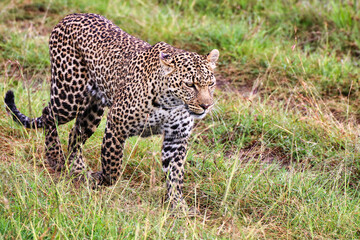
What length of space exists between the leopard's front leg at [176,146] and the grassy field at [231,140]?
22 cm

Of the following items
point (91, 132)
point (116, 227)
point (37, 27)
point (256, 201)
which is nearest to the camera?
point (116, 227)

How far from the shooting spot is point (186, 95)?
16.1 feet

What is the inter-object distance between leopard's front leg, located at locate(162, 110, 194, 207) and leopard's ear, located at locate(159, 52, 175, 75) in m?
0.42

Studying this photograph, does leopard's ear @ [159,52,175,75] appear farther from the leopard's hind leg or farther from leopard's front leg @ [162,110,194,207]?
the leopard's hind leg

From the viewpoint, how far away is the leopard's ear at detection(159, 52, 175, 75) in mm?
4961

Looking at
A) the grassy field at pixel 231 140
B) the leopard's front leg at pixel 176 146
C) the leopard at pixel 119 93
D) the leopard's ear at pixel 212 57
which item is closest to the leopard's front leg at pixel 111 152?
the leopard at pixel 119 93

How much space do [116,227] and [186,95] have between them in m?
1.34

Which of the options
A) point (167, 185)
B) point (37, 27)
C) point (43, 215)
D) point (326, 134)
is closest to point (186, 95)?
point (167, 185)

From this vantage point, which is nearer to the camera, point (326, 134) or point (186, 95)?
point (186, 95)

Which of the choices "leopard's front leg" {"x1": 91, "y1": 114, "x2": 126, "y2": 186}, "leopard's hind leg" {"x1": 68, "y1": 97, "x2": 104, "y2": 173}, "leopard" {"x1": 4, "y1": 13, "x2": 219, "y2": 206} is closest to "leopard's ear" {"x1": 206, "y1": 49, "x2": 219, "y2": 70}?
"leopard" {"x1": 4, "y1": 13, "x2": 219, "y2": 206}

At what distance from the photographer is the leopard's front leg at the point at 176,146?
5227mm

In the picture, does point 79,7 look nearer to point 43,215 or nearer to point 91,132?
point 91,132

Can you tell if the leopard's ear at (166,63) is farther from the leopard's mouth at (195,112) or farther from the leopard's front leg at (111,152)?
the leopard's front leg at (111,152)

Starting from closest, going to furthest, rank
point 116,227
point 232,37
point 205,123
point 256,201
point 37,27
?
point 116,227, point 256,201, point 205,123, point 232,37, point 37,27
